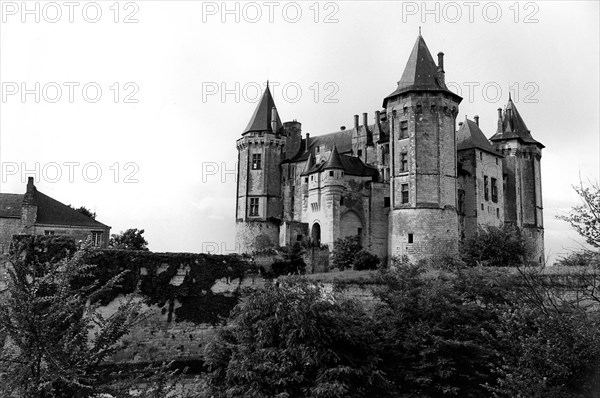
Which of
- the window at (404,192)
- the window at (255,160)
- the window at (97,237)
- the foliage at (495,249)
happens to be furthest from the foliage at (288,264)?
the window at (255,160)

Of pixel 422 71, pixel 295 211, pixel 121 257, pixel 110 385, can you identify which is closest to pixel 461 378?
pixel 110 385

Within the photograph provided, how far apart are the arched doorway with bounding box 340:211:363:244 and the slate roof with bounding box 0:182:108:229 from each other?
20.1 m

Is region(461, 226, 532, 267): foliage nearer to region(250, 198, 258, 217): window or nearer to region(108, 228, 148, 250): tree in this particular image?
region(250, 198, 258, 217): window

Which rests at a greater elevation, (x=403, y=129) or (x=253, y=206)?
(x=403, y=129)

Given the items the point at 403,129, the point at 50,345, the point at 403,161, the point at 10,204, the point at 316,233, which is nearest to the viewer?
the point at 50,345

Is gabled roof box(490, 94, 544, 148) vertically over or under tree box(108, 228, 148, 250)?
over

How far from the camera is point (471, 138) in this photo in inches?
2142

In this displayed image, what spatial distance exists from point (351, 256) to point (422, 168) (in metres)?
9.13

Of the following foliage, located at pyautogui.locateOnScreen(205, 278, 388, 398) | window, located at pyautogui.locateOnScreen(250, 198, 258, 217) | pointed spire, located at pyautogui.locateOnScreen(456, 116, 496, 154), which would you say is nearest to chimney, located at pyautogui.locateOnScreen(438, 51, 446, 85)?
pointed spire, located at pyautogui.locateOnScreen(456, 116, 496, 154)

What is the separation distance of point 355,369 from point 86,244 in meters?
12.1

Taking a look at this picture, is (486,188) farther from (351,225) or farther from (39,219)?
(39,219)

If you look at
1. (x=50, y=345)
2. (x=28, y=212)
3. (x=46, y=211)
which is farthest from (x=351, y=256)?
(x=50, y=345)

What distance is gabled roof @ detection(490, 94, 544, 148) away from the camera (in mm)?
59562

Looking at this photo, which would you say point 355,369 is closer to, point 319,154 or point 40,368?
point 40,368
